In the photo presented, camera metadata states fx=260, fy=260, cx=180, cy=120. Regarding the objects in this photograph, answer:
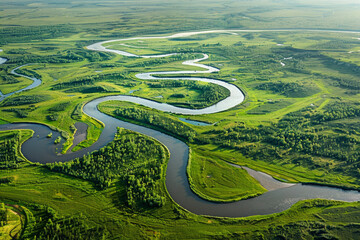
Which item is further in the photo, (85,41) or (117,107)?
(85,41)

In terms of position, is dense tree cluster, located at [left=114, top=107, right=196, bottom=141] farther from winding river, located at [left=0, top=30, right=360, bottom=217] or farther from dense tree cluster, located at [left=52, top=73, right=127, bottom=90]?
dense tree cluster, located at [left=52, top=73, right=127, bottom=90]

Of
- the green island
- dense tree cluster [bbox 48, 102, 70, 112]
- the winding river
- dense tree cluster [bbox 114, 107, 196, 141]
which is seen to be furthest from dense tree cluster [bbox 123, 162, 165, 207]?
dense tree cluster [bbox 48, 102, 70, 112]

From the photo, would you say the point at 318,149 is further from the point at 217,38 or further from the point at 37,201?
the point at 217,38

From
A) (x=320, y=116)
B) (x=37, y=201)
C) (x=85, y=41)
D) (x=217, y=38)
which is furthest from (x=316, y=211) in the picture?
(x=85, y=41)

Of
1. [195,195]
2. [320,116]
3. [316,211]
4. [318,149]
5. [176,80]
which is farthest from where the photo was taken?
[176,80]

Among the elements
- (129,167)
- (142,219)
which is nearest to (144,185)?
(129,167)

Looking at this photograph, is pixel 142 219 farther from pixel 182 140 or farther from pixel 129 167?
pixel 182 140
